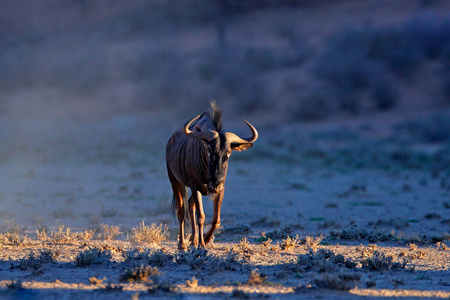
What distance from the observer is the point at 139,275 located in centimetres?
641

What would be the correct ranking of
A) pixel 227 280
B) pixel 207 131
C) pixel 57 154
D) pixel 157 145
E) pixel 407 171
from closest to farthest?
1. pixel 227 280
2. pixel 207 131
3. pixel 407 171
4. pixel 57 154
5. pixel 157 145

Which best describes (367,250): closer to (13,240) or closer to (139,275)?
(139,275)

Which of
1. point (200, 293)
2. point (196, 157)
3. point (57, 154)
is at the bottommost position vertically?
point (200, 293)

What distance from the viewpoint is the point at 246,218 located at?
14.5 m

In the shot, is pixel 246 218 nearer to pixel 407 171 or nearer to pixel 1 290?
pixel 1 290

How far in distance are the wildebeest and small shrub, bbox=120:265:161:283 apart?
1.93 meters

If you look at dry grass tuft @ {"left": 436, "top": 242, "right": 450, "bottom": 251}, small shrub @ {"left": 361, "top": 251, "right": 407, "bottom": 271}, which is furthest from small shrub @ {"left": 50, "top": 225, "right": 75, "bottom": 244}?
dry grass tuft @ {"left": 436, "top": 242, "right": 450, "bottom": 251}

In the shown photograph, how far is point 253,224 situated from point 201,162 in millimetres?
5120

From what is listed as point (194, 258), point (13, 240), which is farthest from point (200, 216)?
point (13, 240)

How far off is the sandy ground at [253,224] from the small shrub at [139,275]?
122 millimetres

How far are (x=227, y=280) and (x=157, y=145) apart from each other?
48293mm

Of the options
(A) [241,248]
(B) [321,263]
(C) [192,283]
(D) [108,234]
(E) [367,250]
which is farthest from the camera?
(D) [108,234]

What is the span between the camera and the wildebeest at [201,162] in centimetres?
799

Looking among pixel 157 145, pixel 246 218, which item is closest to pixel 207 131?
pixel 246 218
